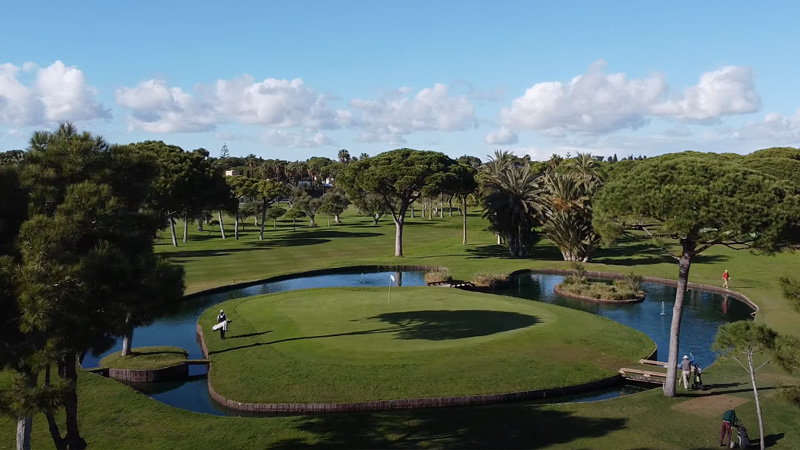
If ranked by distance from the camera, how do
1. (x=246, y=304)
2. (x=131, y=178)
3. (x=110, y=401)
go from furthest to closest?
(x=246, y=304), (x=110, y=401), (x=131, y=178)

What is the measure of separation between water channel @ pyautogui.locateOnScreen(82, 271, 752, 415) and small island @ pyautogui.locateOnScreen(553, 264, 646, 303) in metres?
0.87

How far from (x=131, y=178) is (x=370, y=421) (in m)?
12.1

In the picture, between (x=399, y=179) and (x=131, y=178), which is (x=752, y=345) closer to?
(x=131, y=178)

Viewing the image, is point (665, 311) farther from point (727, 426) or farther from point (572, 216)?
point (727, 426)

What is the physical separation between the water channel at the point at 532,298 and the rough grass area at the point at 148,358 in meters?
0.95

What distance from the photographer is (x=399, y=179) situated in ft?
219

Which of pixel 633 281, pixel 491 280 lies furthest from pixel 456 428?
pixel 633 281

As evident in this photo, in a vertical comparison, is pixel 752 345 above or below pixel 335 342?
above

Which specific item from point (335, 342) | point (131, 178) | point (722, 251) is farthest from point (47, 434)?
point (722, 251)

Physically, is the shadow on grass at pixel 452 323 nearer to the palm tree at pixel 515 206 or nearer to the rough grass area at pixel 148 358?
the rough grass area at pixel 148 358

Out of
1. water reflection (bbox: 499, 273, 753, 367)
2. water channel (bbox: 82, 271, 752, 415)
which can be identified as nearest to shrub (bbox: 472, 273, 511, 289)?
water channel (bbox: 82, 271, 752, 415)

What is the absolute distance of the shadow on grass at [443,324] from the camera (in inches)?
→ 1286

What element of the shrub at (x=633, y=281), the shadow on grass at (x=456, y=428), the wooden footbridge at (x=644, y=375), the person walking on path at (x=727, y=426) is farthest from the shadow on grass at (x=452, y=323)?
the shrub at (x=633, y=281)

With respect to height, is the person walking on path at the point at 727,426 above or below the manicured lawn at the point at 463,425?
above
